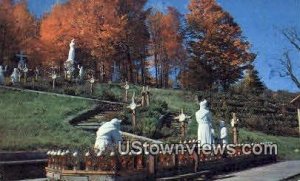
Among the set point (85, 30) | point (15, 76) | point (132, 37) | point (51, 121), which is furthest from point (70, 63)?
point (51, 121)

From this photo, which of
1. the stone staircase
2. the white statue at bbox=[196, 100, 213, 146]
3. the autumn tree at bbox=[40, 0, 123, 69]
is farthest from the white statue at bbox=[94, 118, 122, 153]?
the autumn tree at bbox=[40, 0, 123, 69]

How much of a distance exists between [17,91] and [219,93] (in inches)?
547

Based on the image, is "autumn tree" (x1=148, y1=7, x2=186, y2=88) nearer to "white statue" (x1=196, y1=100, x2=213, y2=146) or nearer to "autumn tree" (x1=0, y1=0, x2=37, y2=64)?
"autumn tree" (x1=0, y1=0, x2=37, y2=64)

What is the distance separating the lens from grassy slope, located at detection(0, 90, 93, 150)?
18.9 metres

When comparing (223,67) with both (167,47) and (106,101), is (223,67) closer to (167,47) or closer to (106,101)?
(167,47)

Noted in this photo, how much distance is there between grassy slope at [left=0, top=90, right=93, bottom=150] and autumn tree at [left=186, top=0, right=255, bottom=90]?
13709 mm

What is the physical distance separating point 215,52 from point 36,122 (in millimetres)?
20975

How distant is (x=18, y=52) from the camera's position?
43.6m

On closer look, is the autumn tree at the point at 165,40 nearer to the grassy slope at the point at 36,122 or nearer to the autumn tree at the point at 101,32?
the autumn tree at the point at 101,32

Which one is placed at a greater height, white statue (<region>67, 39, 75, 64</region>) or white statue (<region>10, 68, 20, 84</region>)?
white statue (<region>67, 39, 75, 64</region>)

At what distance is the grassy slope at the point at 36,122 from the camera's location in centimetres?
1892

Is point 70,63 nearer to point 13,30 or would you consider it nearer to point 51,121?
point 13,30

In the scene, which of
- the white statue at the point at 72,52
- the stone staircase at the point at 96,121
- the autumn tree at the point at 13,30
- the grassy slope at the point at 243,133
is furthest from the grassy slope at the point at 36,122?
the autumn tree at the point at 13,30

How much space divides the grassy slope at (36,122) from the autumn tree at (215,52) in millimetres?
13709
